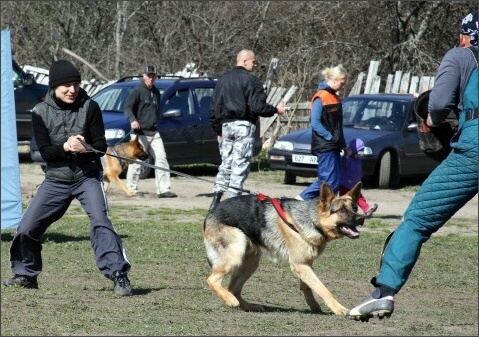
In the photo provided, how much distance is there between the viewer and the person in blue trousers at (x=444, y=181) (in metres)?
6.24

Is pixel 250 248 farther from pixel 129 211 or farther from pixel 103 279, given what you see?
pixel 129 211

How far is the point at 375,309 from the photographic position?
251 inches

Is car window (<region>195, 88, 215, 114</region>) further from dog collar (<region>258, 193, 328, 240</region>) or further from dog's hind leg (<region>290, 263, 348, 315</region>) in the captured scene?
dog's hind leg (<region>290, 263, 348, 315</region>)

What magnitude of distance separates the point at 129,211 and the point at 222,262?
704 cm

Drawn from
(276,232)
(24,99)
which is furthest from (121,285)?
(24,99)

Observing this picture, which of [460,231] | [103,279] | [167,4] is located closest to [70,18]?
[167,4]

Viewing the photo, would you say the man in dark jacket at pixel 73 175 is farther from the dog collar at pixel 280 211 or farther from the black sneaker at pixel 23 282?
the dog collar at pixel 280 211

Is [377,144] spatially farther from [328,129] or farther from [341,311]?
[341,311]

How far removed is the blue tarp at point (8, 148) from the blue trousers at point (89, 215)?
1873mm

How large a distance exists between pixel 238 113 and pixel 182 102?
7.01 metres

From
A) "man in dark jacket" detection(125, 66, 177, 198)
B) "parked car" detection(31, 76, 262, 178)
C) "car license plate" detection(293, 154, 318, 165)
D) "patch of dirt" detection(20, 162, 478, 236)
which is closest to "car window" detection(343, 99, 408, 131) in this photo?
"patch of dirt" detection(20, 162, 478, 236)

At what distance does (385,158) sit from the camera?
1833 centimetres

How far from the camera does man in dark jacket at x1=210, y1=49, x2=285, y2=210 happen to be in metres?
12.3

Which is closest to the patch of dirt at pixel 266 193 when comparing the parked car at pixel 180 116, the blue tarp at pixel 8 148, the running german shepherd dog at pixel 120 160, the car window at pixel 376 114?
the running german shepherd dog at pixel 120 160
